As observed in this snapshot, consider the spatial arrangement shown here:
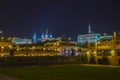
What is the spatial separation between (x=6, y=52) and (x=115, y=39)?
48.3 metres

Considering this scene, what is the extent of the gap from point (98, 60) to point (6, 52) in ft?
133

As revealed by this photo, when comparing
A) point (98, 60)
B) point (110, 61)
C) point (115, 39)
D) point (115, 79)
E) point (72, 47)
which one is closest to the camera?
point (115, 79)

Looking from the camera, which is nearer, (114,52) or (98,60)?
(114,52)

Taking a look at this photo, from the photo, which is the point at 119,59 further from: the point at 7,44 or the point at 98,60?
the point at 7,44

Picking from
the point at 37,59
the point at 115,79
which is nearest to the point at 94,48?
the point at 37,59

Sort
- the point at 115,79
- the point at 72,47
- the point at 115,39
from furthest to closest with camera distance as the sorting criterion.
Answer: the point at 72,47
the point at 115,39
the point at 115,79

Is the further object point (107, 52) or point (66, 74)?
point (107, 52)

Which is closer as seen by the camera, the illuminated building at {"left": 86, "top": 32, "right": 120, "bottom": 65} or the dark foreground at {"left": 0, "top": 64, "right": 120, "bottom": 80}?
the dark foreground at {"left": 0, "top": 64, "right": 120, "bottom": 80}

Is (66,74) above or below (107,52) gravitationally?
below

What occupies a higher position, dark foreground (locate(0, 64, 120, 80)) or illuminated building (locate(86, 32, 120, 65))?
illuminated building (locate(86, 32, 120, 65))

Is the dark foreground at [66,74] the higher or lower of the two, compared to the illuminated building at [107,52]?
lower

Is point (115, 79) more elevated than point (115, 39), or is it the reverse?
point (115, 39)

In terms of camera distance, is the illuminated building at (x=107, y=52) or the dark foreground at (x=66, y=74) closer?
the dark foreground at (x=66, y=74)

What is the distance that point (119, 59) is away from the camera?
53.1 meters
